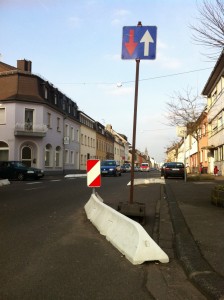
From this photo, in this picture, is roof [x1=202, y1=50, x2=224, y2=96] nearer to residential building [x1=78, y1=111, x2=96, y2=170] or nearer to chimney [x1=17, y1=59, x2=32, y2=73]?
residential building [x1=78, y1=111, x2=96, y2=170]

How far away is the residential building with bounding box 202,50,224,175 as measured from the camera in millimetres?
34931

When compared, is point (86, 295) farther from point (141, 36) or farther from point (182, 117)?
point (182, 117)

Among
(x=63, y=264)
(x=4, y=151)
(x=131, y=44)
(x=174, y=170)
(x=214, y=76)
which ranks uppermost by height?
(x=214, y=76)

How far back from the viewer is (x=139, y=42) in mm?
8695

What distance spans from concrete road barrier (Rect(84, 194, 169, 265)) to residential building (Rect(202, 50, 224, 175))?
86.7ft

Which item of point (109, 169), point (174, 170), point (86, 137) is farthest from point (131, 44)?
point (86, 137)

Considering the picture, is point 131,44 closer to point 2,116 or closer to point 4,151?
point 4,151

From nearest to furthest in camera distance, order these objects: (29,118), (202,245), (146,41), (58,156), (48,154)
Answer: (202,245)
(146,41)
(29,118)
(48,154)
(58,156)

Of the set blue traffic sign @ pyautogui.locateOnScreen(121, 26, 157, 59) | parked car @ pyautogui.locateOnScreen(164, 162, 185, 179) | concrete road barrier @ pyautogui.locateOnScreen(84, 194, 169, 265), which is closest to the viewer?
concrete road barrier @ pyautogui.locateOnScreen(84, 194, 169, 265)

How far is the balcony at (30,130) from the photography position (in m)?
39.3

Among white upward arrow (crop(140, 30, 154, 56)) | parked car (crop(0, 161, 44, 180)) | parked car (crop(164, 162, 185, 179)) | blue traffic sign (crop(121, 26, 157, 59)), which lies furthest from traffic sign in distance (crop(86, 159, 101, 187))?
parked car (crop(164, 162, 185, 179))

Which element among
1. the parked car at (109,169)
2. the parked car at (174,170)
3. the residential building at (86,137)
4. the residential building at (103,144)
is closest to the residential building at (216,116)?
the parked car at (174,170)

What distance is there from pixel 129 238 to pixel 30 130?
35.7 metres

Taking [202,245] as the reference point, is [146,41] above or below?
above
